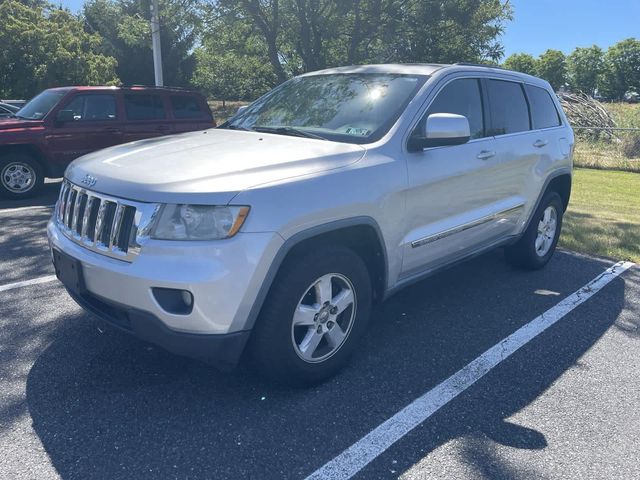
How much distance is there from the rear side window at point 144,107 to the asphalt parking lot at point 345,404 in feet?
17.9

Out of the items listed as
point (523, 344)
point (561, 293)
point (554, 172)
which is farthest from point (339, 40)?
point (523, 344)

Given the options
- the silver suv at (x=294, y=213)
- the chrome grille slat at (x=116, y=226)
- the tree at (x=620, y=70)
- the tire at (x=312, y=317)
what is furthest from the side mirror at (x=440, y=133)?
the tree at (x=620, y=70)

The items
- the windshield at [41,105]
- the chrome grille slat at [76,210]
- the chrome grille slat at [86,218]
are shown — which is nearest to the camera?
the chrome grille slat at [86,218]

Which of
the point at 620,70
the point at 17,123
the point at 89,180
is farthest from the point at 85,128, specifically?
the point at 620,70

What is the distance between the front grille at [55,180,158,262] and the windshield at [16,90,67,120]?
21.2 ft

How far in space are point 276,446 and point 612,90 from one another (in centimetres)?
9569

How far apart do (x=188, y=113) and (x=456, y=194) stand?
283 inches

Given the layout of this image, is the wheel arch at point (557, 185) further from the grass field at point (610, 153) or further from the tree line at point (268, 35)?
the grass field at point (610, 153)

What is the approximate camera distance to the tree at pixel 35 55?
62.7 ft

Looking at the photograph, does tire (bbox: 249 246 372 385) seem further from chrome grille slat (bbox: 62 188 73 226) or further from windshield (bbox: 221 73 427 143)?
chrome grille slat (bbox: 62 188 73 226)

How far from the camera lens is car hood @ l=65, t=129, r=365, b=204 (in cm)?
286

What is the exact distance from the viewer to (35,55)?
19484 millimetres

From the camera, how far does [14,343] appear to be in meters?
3.79

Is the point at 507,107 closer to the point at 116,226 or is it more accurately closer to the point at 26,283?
the point at 116,226
